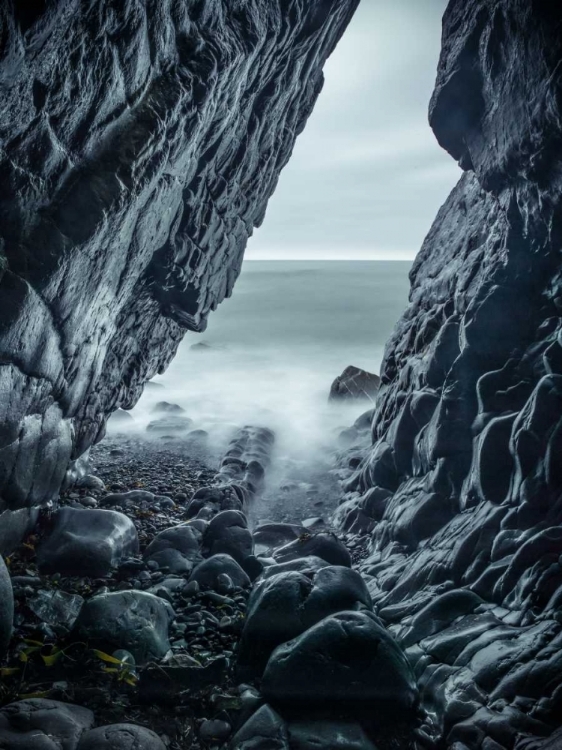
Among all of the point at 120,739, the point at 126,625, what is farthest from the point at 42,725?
the point at 126,625

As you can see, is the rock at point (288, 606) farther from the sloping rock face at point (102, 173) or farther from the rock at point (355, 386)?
the rock at point (355, 386)

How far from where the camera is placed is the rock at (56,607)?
5.32 m

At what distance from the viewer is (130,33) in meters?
5.86

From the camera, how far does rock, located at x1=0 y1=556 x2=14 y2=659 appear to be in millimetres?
4406

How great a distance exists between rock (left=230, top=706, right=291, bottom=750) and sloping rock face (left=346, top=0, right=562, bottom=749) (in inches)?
52.3

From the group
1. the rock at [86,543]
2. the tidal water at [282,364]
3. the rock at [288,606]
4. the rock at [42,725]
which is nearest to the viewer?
the rock at [42,725]

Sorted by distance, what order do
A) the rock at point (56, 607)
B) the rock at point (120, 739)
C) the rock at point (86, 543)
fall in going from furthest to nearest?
the rock at point (86, 543) < the rock at point (56, 607) < the rock at point (120, 739)

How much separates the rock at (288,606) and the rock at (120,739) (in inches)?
53.2

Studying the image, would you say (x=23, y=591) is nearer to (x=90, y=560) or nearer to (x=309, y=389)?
(x=90, y=560)

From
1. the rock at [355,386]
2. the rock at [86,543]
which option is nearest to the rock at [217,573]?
the rock at [86,543]

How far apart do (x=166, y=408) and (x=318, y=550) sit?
16308mm

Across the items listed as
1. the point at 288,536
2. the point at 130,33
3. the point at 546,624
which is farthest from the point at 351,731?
the point at 130,33

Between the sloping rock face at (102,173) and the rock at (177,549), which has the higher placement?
the sloping rock face at (102,173)

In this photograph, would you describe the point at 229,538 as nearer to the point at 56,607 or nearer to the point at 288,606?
the point at 288,606
